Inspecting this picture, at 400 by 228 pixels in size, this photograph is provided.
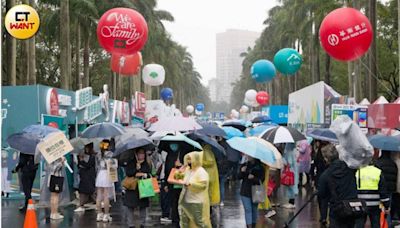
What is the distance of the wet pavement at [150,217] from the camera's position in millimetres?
10891

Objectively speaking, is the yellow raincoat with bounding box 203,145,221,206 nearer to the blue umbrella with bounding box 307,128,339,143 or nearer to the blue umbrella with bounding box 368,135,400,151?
the blue umbrella with bounding box 307,128,339,143

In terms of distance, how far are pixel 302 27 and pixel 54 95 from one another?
1523 inches

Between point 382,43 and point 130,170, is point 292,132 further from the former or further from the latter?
point 382,43

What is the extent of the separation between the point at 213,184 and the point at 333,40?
479 centimetres

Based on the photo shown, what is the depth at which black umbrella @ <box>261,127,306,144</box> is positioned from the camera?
11.5 meters

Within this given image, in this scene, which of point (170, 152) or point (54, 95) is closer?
point (170, 152)

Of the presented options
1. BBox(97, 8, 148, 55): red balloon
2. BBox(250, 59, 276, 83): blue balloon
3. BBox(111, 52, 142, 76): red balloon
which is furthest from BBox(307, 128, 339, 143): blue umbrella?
BBox(250, 59, 276, 83): blue balloon

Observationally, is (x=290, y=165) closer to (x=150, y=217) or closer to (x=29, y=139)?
(x=150, y=217)

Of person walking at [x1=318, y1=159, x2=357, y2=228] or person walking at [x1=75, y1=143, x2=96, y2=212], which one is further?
person walking at [x1=75, y1=143, x2=96, y2=212]

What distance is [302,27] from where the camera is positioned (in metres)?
50.6

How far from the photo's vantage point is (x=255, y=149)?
30.1 ft

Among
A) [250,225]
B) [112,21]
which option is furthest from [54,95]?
[250,225]

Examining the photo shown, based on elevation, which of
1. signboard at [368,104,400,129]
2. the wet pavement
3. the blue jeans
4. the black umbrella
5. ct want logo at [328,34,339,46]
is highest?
ct want logo at [328,34,339,46]

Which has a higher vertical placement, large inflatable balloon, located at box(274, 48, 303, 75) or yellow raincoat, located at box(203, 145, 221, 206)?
large inflatable balloon, located at box(274, 48, 303, 75)
